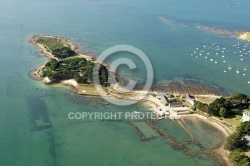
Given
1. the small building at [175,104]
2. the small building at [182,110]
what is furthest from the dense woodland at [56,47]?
the small building at [182,110]

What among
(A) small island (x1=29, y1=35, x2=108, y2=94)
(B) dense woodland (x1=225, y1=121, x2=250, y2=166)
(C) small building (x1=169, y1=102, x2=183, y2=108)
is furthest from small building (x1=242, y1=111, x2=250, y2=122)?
(A) small island (x1=29, y1=35, x2=108, y2=94)

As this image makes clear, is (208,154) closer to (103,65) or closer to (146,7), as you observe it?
(103,65)

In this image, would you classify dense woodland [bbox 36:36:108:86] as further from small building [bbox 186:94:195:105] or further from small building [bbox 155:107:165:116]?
small building [bbox 186:94:195:105]

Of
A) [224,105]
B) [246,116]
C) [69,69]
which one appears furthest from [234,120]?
[69,69]

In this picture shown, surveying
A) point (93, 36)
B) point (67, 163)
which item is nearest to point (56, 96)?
point (67, 163)

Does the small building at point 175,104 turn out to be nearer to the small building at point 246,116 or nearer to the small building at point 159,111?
the small building at point 159,111

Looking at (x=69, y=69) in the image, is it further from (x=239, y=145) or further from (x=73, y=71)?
(x=239, y=145)
